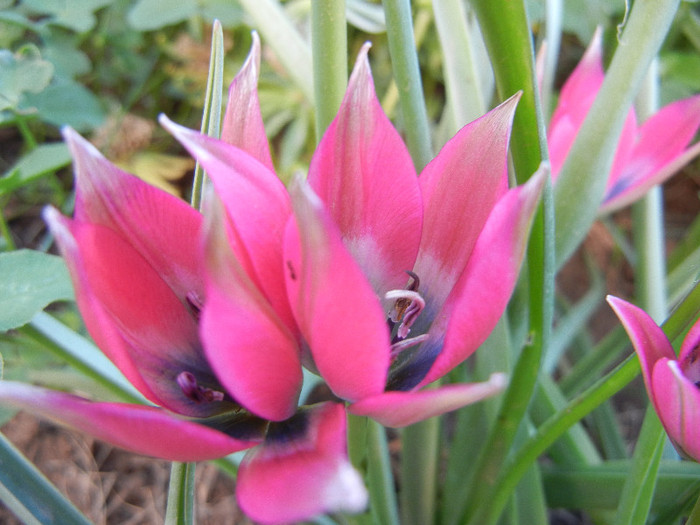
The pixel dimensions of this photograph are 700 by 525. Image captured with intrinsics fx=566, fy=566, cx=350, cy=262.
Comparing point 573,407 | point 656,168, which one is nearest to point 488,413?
point 573,407

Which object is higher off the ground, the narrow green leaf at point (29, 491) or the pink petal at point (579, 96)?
the pink petal at point (579, 96)

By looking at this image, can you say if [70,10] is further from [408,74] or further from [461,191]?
[461,191]

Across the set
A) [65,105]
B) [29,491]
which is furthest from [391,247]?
[65,105]

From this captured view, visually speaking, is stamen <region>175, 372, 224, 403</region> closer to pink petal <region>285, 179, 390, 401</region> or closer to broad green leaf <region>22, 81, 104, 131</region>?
pink petal <region>285, 179, 390, 401</region>

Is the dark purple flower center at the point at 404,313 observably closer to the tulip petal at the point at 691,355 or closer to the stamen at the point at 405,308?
the stamen at the point at 405,308

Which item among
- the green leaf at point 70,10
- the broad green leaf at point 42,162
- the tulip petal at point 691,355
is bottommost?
the tulip petal at point 691,355

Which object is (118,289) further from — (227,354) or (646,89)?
(646,89)

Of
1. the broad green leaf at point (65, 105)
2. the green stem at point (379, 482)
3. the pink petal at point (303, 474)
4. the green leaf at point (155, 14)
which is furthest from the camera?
the green leaf at point (155, 14)

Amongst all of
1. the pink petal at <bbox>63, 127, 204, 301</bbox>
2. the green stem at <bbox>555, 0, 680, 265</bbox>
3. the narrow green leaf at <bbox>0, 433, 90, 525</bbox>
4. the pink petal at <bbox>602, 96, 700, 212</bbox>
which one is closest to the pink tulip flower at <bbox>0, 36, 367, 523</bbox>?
the pink petal at <bbox>63, 127, 204, 301</bbox>

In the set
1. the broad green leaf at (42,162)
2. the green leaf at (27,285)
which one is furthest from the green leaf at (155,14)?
the green leaf at (27,285)
